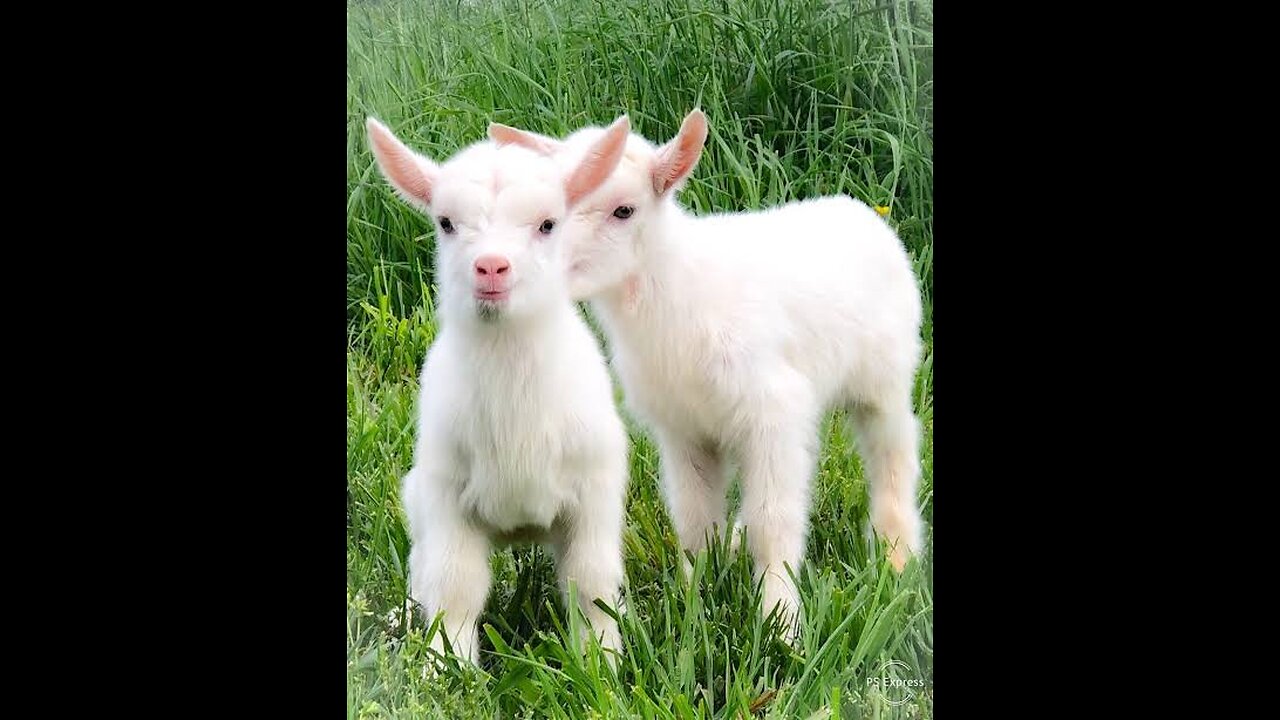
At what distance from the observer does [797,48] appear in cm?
338

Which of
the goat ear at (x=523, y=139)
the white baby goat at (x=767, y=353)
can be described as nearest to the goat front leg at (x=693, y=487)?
the white baby goat at (x=767, y=353)

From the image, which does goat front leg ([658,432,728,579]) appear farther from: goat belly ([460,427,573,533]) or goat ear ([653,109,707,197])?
goat ear ([653,109,707,197])

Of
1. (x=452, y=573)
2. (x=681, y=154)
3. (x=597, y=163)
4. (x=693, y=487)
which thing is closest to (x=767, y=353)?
(x=693, y=487)

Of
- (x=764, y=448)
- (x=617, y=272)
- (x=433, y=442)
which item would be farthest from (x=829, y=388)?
(x=433, y=442)

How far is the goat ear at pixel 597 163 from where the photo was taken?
3.15 metres

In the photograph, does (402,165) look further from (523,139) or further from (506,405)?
(506,405)

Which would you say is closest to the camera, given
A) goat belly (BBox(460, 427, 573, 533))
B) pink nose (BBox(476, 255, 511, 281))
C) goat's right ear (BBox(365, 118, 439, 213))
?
pink nose (BBox(476, 255, 511, 281))

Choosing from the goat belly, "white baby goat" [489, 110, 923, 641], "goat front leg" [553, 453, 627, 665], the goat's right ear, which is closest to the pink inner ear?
the goat's right ear

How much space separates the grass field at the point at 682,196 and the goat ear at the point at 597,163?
0.49 ft

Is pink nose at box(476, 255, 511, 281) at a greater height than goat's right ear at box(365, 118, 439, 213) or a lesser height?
lesser

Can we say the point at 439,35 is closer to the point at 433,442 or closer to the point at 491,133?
the point at 491,133

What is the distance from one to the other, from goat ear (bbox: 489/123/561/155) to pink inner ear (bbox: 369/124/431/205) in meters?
0.14

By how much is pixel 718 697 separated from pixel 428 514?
22.9 inches

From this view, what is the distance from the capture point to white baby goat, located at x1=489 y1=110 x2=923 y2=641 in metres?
3.42
